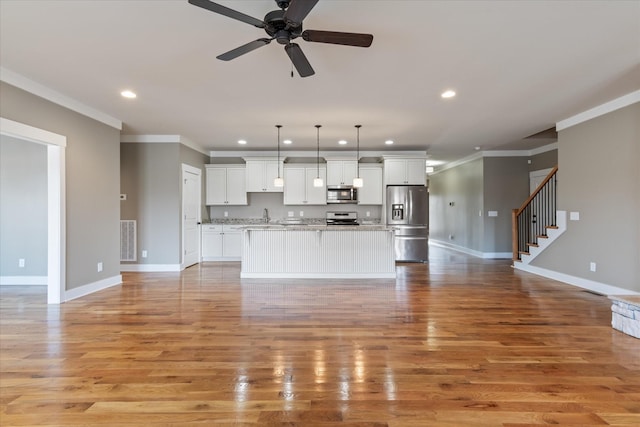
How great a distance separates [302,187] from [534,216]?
17.8ft

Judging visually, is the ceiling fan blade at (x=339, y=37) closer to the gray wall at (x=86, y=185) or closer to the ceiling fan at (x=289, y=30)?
the ceiling fan at (x=289, y=30)

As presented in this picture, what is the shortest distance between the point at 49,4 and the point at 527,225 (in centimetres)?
839

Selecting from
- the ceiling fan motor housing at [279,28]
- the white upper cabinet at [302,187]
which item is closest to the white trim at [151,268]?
the white upper cabinet at [302,187]

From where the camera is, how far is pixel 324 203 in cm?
775

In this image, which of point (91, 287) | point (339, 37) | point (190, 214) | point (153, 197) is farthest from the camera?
point (190, 214)

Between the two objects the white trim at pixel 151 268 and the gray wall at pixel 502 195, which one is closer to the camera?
the white trim at pixel 151 268

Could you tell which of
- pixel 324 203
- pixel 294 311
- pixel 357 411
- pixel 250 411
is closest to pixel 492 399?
pixel 357 411

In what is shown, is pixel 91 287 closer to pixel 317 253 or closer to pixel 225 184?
pixel 317 253

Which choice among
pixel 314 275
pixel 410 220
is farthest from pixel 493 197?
pixel 314 275

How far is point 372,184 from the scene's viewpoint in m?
7.73

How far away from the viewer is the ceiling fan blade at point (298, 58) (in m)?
2.39

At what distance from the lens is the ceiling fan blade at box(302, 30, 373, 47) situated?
2180 millimetres

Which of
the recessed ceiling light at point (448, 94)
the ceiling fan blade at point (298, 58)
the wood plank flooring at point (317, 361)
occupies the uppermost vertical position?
the recessed ceiling light at point (448, 94)

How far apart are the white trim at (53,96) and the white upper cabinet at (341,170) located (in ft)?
14.2
